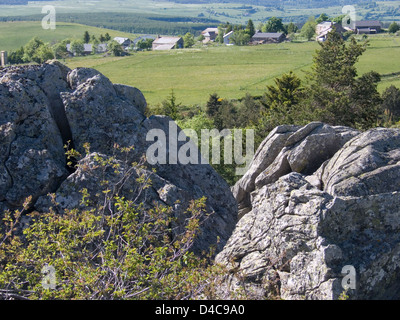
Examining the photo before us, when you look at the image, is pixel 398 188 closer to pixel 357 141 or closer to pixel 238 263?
pixel 357 141

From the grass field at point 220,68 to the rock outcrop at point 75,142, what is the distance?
8218 cm

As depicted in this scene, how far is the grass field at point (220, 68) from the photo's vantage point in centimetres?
11201

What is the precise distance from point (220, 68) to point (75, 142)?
446 feet

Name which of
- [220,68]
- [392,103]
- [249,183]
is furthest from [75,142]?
[220,68]

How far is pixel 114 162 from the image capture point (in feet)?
44.7

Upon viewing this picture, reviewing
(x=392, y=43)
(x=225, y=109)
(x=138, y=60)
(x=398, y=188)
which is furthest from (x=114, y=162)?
(x=392, y=43)

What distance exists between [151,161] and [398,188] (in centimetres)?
790

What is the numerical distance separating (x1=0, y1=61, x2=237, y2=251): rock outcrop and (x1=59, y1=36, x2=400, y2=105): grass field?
82.2 m

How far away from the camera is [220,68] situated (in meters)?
148

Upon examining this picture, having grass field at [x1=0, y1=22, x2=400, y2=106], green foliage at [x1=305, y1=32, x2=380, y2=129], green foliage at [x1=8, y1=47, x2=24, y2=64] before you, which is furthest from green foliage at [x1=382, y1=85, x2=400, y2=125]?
green foliage at [x1=8, y1=47, x2=24, y2=64]

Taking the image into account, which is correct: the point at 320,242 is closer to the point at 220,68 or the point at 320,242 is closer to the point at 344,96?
the point at 344,96

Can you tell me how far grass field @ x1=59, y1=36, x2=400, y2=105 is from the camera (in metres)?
112

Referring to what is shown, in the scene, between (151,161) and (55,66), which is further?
(55,66)
